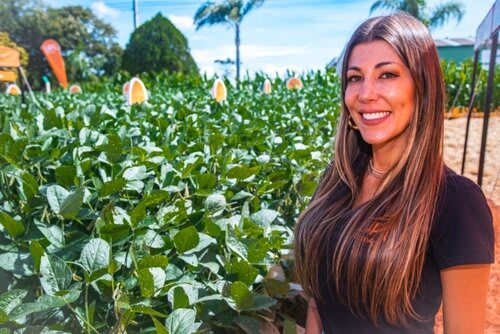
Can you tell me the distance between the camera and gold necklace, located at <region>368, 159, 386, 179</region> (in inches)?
57.4

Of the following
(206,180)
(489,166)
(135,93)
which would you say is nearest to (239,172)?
(206,180)

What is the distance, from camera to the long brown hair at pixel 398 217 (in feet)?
4.08

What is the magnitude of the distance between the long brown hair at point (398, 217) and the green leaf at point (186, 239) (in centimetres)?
36

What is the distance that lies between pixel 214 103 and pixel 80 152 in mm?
2163

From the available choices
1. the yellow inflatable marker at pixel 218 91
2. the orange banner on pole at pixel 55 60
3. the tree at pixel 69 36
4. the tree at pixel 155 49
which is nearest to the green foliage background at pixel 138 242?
the yellow inflatable marker at pixel 218 91

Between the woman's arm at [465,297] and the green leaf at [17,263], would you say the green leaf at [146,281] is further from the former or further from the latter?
the woman's arm at [465,297]

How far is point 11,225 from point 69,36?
44.4m

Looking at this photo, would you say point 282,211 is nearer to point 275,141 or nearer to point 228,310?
point 275,141

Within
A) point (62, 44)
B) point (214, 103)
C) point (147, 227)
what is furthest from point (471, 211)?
point (62, 44)

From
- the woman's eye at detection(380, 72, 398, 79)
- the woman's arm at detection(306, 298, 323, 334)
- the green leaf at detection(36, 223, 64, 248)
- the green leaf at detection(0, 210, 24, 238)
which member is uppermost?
the woman's eye at detection(380, 72, 398, 79)

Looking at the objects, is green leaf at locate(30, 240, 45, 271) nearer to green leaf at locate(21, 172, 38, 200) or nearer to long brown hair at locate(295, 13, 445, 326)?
green leaf at locate(21, 172, 38, 200)

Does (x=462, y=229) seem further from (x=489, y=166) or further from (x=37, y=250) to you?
(x=489, y=166)

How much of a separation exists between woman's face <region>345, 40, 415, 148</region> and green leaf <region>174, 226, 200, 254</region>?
1.63ft

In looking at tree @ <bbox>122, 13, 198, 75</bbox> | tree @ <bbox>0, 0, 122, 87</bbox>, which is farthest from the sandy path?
tree @ <bbox>0, 0, 122, 87</bbox>
